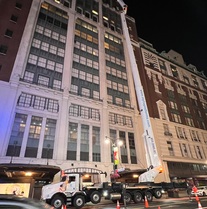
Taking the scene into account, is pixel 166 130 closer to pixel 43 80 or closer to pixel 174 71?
pixel 174 71

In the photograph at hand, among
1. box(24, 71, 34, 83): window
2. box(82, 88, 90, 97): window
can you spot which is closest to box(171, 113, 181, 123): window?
box(82, 88, 90, 97): window

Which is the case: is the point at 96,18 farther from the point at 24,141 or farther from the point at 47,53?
the point at 24,141

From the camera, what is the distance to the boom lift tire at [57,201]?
569 inches

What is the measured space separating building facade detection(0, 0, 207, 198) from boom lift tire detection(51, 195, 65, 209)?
23.3ft

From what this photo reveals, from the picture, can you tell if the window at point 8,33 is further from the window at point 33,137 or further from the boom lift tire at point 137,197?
the boom lift tire at point 137,197

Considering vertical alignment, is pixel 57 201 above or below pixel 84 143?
below

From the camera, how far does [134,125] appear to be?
35188 millimetres

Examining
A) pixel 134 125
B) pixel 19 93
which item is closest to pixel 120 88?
pixel 134 125

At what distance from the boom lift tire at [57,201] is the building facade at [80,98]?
279 inches

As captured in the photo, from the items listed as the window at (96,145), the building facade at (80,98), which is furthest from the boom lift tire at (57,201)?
the window at (96,145)

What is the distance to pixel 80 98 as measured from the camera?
31.4m

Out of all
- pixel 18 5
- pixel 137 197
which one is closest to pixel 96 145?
pixel 137 197

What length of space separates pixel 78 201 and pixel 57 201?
6.64 ft

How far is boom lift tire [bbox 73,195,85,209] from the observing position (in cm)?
1519
